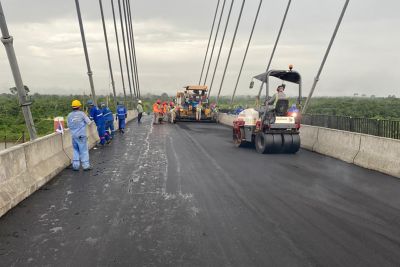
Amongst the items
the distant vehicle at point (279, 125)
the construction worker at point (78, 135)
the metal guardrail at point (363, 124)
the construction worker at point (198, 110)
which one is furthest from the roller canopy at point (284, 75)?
the construction worker at point (198, 110)

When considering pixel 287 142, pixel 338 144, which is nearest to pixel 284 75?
pixel 287 142

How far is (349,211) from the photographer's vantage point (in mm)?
6410

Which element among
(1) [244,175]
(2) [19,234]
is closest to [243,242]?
(2) [19,234]

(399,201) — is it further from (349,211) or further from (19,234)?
(19,234)

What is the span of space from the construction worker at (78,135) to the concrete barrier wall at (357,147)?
7.84 m

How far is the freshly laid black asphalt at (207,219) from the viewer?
4461 millimetres

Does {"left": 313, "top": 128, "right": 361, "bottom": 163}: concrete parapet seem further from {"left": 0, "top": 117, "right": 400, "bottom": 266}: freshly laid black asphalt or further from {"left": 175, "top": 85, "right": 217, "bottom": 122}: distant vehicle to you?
{"left": 175, "top": 85, "right": 217, "bottom": 122}: distant vehicle

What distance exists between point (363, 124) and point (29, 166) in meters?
10.2

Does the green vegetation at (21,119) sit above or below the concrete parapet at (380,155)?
below

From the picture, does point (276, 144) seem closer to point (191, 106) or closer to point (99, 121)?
point (99, 121)

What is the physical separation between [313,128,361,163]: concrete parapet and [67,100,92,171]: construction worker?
7.90 m

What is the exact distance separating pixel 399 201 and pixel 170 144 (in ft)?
34.5

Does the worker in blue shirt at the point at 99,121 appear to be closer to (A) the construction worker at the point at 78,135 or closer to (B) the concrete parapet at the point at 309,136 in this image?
(A) the construction worker at the point at 78,135

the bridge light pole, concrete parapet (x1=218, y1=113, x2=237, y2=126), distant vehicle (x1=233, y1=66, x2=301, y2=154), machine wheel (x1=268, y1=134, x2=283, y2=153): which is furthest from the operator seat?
concrete parapet (x1=218, y1=113, x2=237, y2=126)
